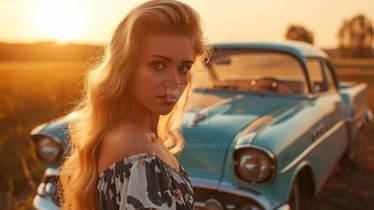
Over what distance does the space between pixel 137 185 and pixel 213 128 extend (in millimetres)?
1529

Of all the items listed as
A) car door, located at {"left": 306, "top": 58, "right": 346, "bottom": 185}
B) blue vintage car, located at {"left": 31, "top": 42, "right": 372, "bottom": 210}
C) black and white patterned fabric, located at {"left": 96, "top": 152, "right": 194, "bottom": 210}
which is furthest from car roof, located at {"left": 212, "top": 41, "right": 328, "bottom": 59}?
black and white patterned fabric, located at {"left": 96, "top": 152, "right": 194, "bottom": 210}

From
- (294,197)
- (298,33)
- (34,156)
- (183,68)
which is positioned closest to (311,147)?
(294,197)

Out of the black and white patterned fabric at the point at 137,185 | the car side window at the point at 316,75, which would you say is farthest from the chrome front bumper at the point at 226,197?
the car side window at the point at 316,75

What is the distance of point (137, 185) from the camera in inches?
31.8

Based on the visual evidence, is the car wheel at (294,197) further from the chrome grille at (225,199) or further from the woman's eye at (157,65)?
the woman's eye at (157,65)

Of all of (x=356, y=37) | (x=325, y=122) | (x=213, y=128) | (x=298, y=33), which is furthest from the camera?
→ (x=356, y=37)

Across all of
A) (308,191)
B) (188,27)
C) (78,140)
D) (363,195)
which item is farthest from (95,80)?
(363,195)

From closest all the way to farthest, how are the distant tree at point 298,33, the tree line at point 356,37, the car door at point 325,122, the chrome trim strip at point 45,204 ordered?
the chrome trim strip at point 45,204 → the car door at point 325,122 → the distant tree at point 298,33 → the tree line at point 356,37

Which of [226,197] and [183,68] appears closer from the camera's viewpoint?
[183,68]

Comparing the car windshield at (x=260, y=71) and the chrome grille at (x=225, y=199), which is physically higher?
the car windshield at (x=260, y=71)

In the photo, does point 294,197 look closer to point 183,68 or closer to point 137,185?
point 183,68

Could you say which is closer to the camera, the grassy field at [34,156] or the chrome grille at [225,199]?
the chrome grille at [225,199]

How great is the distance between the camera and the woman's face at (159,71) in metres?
0.93

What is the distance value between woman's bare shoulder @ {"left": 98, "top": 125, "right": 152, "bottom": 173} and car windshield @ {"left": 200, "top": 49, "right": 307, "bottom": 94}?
2.61 meters
